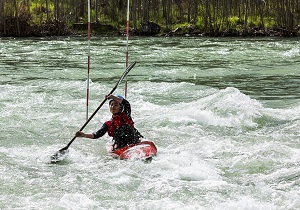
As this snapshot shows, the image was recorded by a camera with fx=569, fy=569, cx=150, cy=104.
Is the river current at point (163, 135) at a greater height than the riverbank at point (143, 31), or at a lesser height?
lesser

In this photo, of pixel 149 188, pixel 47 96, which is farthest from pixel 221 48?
pixel 149 188

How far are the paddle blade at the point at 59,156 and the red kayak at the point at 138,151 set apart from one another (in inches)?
30.4

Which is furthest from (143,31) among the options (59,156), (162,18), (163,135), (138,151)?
(138,151)

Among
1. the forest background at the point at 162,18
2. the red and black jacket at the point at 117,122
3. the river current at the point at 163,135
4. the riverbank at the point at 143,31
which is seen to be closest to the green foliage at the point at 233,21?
the forest background at the point at 162,18

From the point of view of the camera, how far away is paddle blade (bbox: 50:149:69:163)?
7473 mm

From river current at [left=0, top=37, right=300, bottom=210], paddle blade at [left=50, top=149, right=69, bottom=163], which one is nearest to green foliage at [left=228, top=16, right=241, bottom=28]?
river current at [left=0, top=37, right=300, bottom=210]

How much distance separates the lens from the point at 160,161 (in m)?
7.14

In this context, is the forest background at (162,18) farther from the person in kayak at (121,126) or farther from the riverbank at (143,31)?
the person in kayak at (121,126)

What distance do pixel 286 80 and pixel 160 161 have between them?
805cm

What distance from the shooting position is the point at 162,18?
2994 cm

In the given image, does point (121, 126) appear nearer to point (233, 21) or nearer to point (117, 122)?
point (117, 122)

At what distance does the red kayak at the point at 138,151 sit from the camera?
23.6ft

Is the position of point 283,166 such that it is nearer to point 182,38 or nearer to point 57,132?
point 57,132

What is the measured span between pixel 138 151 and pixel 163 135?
1.76 meters
